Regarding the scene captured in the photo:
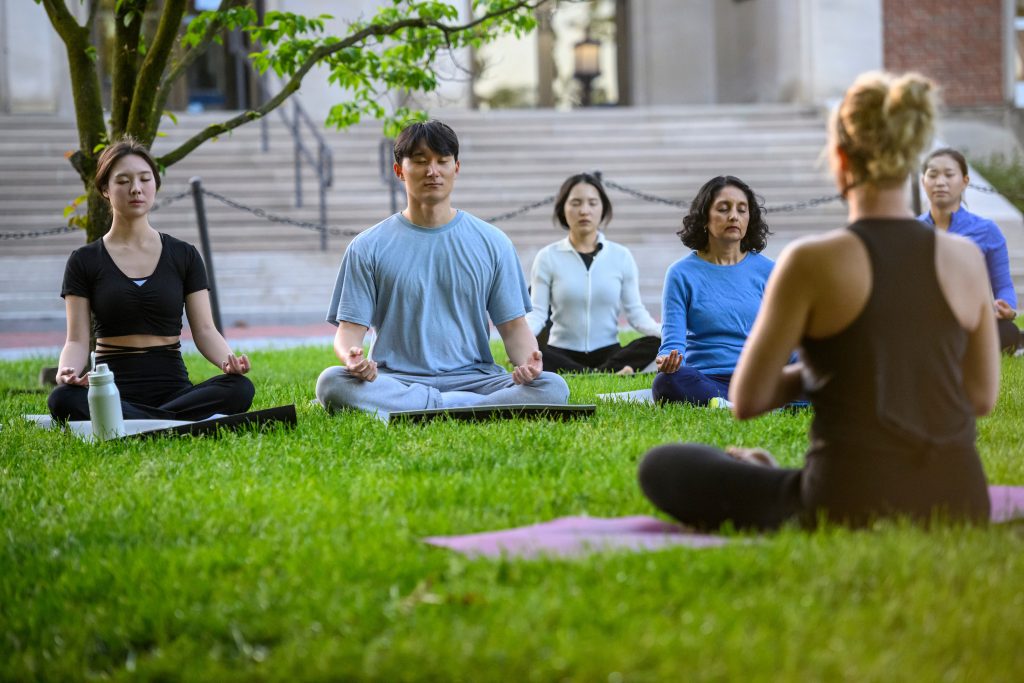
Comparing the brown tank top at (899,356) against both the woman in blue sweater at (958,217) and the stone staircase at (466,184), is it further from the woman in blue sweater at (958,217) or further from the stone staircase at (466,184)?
the stone staircase at (466,184)

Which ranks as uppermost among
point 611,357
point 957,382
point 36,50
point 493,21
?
point 36,50

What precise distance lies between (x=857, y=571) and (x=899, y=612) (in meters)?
0.22

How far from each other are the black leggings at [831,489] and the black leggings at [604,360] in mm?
5302

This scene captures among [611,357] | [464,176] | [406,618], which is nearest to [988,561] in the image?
[406,618]

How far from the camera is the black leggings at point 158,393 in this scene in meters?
6.12

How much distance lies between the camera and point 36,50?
20594mm

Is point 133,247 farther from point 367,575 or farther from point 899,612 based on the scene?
point 899,612

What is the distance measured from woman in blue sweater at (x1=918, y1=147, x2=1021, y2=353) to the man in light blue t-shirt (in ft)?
10.4

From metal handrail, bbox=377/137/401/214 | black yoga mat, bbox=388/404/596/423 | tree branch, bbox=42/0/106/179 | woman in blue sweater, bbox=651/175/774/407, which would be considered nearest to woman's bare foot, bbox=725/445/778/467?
black yoga mat, bbox=388/404/596/423

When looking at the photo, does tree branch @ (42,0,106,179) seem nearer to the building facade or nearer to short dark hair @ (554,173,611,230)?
short dark hair @ (554,173,611,230)

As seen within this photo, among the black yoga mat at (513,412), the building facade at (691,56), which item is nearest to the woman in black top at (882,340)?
the black yoga mat at (513,412)

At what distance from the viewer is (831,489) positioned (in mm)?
3248

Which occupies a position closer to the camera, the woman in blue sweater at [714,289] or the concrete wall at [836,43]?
the woman in blue sweater at [714,289]

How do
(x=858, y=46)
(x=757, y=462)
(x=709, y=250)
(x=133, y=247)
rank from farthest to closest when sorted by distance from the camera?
(x=858, y=46), (x=709, y=250), (x=133, y=247), (x=757, y=462)
